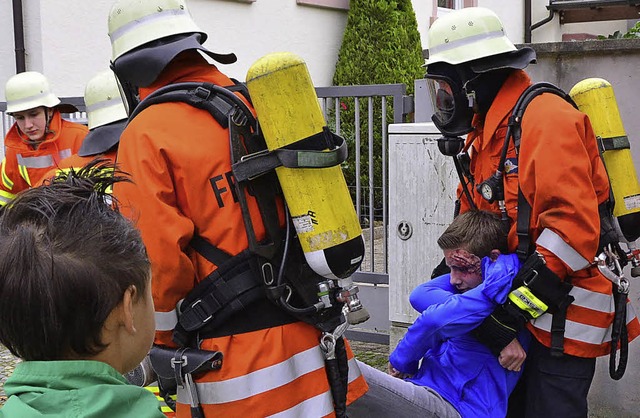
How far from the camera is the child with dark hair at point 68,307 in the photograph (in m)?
1.49

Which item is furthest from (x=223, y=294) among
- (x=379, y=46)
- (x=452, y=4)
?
(x=452, y=4)

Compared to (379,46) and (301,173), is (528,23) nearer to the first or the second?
(379,46)

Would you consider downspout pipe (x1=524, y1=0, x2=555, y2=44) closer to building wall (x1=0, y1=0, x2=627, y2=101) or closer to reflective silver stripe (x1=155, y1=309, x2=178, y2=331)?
building wall (x1=0, y1=0, x2=627, y2=101)

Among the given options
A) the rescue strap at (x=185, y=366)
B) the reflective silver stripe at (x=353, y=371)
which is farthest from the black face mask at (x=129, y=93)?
the reflective silver stripe at (x=353, y=371)

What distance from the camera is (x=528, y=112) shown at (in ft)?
9.86

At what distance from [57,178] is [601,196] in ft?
6.71

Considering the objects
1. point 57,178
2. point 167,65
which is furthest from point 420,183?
point 57,178

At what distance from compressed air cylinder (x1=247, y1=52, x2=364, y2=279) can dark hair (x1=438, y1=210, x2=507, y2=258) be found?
29.8 inches

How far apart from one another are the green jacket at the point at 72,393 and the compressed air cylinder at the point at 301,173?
99 cm

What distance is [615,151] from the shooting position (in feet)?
11.1

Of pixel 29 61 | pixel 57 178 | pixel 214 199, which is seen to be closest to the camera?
pixel 57 178

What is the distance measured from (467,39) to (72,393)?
2.31m

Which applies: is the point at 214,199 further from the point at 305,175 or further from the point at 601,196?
the point at 601,196

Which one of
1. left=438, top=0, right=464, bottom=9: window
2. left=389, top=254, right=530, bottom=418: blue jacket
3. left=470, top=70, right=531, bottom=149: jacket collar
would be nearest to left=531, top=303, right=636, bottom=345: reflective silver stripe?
left=389, top=254, right=530, bottom=418: blue jacket
